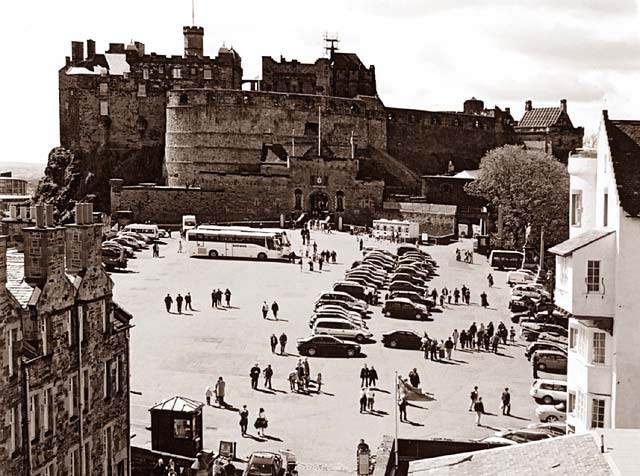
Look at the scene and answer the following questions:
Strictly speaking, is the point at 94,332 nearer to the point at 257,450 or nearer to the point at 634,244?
the point at 257,450

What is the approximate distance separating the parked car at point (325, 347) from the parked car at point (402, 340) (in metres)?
2.17

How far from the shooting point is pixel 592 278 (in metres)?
23.0

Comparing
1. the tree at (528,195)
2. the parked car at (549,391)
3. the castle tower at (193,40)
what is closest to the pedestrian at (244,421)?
the parked car at (549,391)

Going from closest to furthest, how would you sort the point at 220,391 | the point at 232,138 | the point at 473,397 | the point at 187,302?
the point at 473,397, the point at 220,391, the point at 187,302, the point at 232,138

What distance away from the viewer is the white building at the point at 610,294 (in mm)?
22578

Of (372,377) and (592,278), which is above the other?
(592,278)

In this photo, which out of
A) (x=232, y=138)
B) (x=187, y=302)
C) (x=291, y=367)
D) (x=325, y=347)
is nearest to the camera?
(x=291, y=367)

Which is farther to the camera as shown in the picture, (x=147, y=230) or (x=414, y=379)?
(x=147, y=230)

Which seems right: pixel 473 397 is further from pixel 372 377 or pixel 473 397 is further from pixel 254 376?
pixel 254 376

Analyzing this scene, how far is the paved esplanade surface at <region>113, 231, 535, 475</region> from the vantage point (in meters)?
27.7

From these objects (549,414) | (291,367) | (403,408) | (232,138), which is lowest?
(549,414)

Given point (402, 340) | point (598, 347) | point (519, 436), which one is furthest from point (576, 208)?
point (402, 340)

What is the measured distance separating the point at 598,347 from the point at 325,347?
14979 millimetres

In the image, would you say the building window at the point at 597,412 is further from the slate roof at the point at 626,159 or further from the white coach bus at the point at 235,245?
the white coach bus at the point at 235,245
